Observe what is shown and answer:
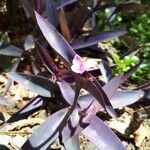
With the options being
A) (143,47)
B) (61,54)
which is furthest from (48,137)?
(143,47)

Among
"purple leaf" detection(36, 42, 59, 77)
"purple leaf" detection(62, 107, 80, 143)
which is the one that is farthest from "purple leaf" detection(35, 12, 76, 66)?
"purple leaf" detection(62, 107, 80, 143)

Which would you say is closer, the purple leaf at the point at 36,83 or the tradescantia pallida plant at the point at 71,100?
the tradescantia pallida plant at the point at 71,100

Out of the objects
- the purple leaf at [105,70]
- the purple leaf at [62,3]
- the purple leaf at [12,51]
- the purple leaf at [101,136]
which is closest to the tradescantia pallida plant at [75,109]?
the purple leaf at [101,136]

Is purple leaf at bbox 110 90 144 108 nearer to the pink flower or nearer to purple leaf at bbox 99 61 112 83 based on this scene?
purple leaf at bbox 99 61 112 83

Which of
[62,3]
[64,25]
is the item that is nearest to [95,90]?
[64,25]

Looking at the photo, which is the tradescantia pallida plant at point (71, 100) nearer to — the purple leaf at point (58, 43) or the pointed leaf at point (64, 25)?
the purple leaf at point (58, 43)

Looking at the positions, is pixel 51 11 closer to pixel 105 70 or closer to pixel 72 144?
pixel 105 70

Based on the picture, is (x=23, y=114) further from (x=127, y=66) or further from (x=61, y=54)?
(x=127, y=66)
